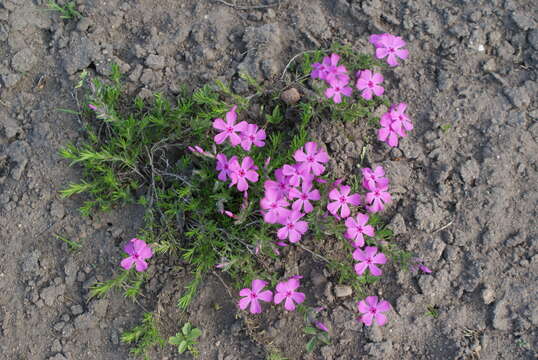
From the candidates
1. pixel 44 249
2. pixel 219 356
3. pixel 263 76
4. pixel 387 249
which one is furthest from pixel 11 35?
pixel 387 249

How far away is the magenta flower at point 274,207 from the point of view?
10.7ft

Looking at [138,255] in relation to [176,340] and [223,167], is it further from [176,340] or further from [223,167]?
[223,167]

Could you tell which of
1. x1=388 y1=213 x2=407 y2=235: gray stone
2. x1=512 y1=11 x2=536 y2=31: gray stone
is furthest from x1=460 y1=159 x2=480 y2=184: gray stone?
x1=512 y1=11 x2=536 y2=31: gray stone

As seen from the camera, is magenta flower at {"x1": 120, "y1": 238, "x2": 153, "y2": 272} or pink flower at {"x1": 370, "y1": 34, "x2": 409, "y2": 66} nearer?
magenta flower at {"x1": 120, "y1": 238, "x2": 153, "y2": 272}

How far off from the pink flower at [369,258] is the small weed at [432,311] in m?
0.55

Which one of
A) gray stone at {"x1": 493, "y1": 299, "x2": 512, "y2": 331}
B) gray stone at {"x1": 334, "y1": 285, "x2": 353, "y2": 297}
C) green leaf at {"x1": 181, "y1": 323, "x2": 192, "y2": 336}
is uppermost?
gray stone at {"x1": 493, "y1": 299, "x2": 512, "y2": 331}

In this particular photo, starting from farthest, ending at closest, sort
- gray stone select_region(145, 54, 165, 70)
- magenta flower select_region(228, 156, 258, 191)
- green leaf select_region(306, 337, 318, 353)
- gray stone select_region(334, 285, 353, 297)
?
gray stone select_region(145, 54, 165, 70) < gray stone select_region(334, 285, 353, 297) < green leaf select_region(306, 337, 318, 353) < magenta flower select_region(228, 156, 258, 191)

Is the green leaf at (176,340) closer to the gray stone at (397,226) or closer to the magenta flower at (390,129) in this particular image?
the gray stone at (397,226)

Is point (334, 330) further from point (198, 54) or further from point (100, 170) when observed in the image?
point (198, 54)

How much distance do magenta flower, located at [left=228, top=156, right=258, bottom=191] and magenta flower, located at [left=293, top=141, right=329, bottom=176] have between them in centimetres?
28

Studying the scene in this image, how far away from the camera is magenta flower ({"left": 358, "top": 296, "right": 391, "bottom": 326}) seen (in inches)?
134

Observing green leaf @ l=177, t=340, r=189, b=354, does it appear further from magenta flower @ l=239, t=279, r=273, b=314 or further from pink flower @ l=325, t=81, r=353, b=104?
pink flower @ l=325, t=81, r=353, b=104

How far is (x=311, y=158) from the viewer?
335 centimetres

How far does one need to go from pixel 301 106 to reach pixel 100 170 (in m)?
1.51
